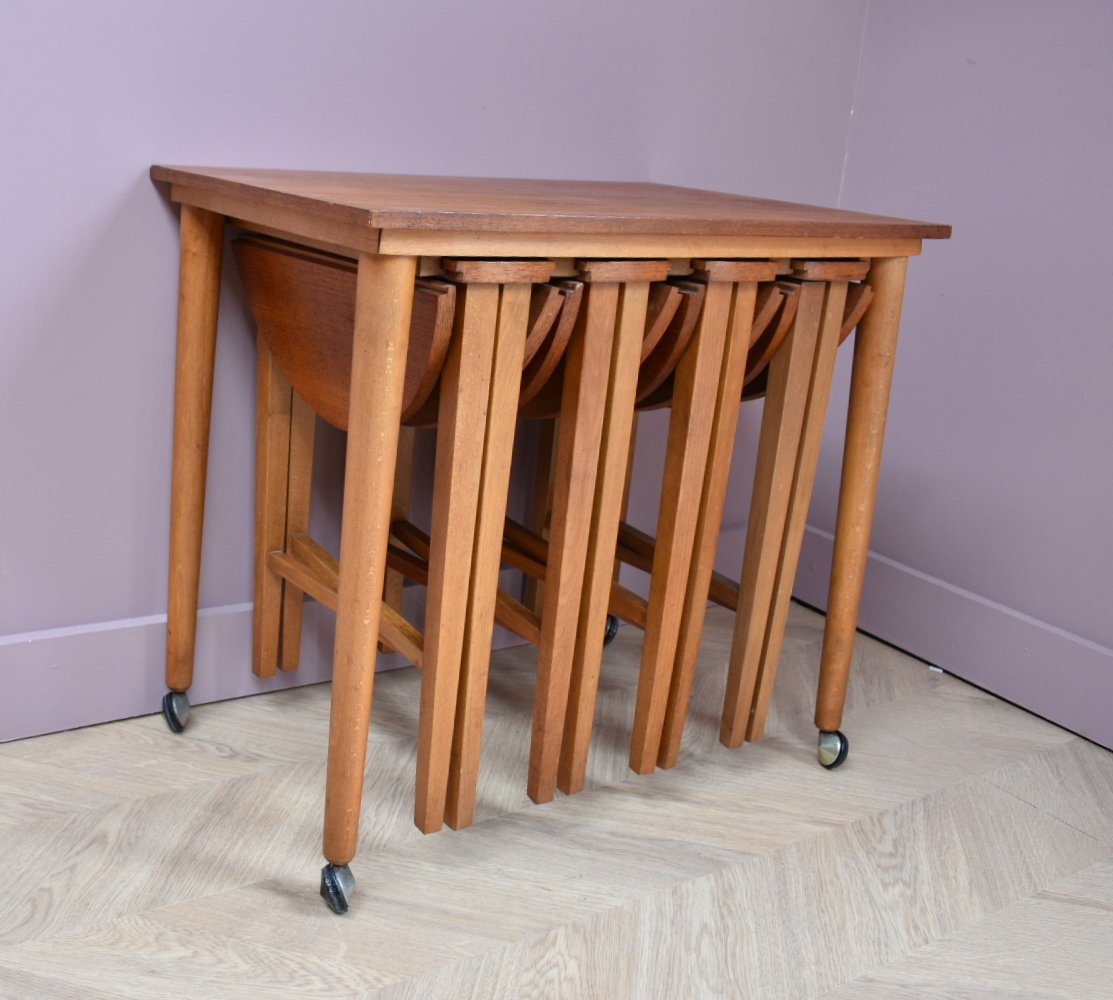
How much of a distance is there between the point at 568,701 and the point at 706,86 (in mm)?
1162

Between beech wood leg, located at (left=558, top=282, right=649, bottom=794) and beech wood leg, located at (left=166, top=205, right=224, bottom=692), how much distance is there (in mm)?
582

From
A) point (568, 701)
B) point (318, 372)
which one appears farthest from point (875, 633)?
point (318, 372)

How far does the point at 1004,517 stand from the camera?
2.26 metres

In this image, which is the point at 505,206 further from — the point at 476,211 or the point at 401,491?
the point at 401,491

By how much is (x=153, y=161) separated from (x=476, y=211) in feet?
2.05

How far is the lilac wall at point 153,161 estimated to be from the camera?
5.21 feet

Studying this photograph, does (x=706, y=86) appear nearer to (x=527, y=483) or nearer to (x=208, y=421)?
(x=527, y=483)

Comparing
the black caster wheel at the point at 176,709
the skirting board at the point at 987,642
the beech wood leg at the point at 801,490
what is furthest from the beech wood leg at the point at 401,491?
the skirting board at the point at 987,642

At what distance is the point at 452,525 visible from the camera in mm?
1418

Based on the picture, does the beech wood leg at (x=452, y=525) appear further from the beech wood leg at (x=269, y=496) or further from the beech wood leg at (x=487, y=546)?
the beech wood leg at (x=269, y=496)

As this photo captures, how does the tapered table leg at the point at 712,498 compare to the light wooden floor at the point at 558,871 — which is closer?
the light wooden floor at the point at 558,871

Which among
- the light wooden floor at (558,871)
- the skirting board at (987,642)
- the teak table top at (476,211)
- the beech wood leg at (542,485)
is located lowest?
the light wooden floor at (558,871)

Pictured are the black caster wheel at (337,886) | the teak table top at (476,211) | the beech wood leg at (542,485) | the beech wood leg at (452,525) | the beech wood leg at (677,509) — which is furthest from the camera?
the beech wood leg at (542,485)

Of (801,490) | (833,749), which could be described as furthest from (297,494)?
(833,749)
